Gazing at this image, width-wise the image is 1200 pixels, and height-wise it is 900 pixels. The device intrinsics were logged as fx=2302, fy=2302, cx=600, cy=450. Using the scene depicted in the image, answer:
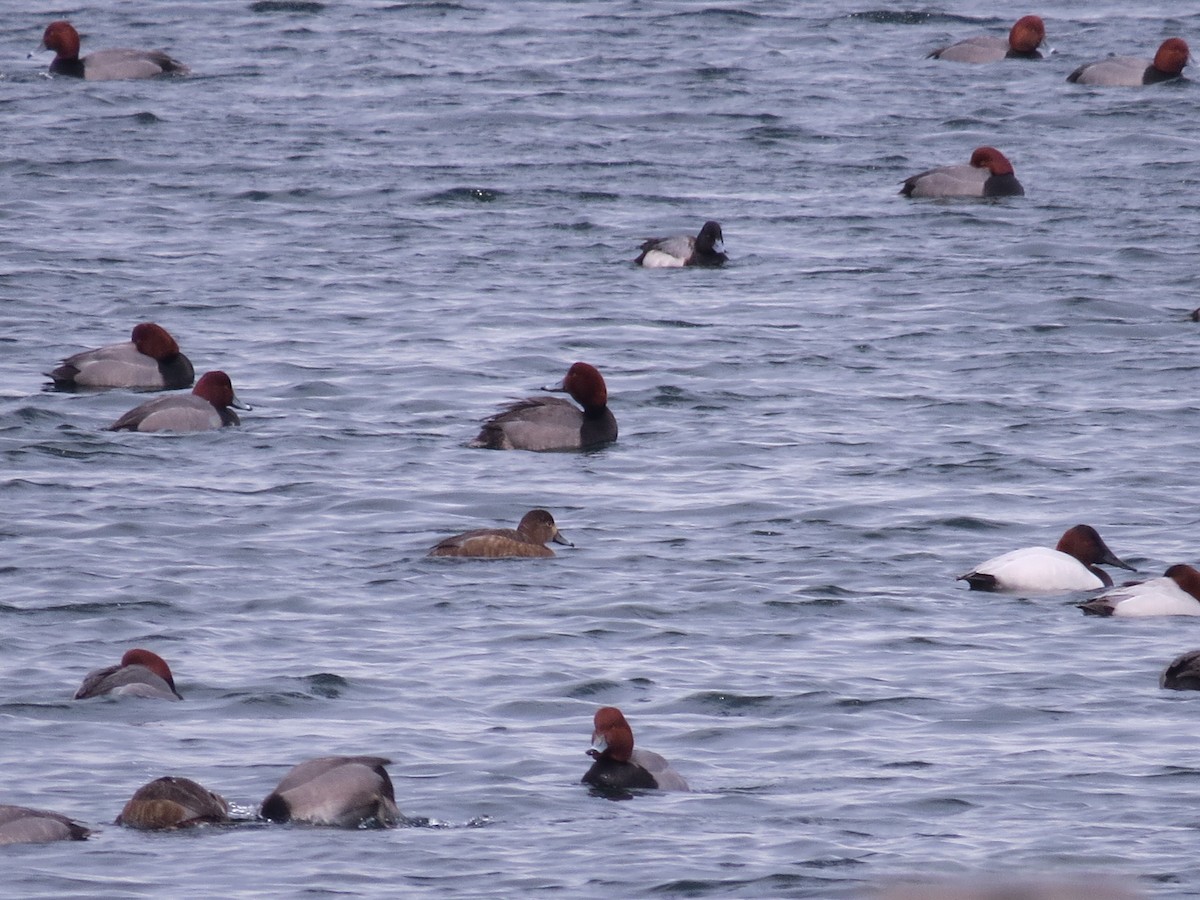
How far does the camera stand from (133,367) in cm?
1761

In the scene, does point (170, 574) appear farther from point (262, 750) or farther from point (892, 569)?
point (892, 569)

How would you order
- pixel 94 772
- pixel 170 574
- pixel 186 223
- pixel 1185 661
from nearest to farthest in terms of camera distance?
pixel 94 772 → pixel 1185 661 → pixel 170 574 → pixel 186 223

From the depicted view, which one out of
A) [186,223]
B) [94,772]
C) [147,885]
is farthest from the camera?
[186,223]

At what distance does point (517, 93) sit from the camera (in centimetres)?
2917

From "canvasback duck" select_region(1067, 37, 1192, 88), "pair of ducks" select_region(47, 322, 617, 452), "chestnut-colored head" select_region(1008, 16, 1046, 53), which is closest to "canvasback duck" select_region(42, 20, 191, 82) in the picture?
"chestnut-colored head" select_region(1008, 16, 1046, 53)

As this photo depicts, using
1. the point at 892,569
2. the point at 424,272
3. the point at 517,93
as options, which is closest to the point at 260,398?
the point at 424,272

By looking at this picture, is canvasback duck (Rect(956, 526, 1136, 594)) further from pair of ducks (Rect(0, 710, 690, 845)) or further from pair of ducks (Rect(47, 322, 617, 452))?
pair of ducks (Rect(0, 710, 690, 845))

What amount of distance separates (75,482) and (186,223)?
28.7 feet

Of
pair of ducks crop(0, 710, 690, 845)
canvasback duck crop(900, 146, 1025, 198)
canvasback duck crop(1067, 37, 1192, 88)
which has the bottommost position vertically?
pair of ducks crop(0, 710, 690, 845)

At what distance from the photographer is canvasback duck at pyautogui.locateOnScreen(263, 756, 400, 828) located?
896cm

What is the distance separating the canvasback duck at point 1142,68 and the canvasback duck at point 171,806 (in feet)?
74.1

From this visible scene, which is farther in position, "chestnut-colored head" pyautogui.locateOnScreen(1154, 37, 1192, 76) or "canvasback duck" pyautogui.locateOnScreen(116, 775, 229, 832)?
"chestnut-colored head" pyautogui.locateOnScreen(1154, 37, 1192, 76)

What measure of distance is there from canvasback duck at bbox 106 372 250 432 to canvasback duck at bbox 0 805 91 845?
796 centimetres

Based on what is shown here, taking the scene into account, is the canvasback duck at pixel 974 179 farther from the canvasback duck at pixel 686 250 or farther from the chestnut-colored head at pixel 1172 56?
the chestnut-colored head at pixel 1172 56
